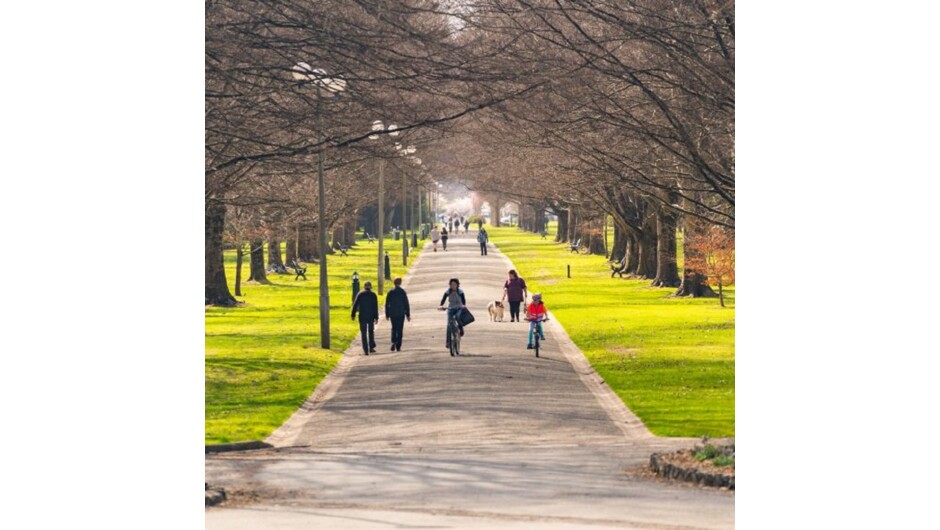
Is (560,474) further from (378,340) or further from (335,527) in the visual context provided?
(378,340)

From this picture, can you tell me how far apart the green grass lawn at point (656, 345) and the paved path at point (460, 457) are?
0.59m

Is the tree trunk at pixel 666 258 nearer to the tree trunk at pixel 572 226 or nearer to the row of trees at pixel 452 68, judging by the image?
the row of trees at pixel 452 68

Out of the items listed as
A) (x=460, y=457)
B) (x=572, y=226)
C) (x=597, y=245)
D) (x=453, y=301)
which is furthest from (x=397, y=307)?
(x=572, y=226)

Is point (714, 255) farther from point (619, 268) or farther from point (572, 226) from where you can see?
point (572, 226)

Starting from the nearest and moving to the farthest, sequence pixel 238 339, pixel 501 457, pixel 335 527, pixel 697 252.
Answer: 1. pixel 335 527
2. pixel 501 457
3. pixel 238 339
4. pixel 697 252

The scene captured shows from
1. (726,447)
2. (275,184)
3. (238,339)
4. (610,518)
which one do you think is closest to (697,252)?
(275,184)

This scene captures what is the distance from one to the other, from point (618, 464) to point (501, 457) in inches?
54.9

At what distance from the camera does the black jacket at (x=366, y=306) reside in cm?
3247

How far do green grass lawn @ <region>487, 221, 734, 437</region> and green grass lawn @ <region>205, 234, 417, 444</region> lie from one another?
5.15 metres

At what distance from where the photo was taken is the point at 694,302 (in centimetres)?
4947

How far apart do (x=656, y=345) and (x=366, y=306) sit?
6649 mm

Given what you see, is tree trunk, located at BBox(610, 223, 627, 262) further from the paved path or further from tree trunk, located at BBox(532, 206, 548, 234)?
tree trunk, located at BBox(532, 206, 548, 234)

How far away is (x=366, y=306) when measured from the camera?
32500 mm

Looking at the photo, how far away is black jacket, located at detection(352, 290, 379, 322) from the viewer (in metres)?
32.5
